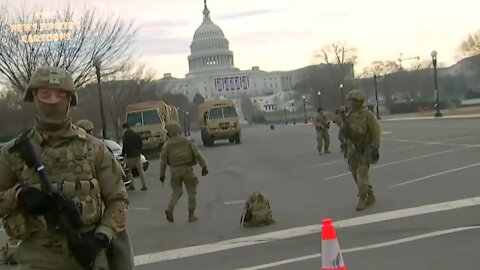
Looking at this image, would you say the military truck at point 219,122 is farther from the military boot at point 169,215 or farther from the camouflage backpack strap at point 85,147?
the camouflage backpack strap at point 85,147

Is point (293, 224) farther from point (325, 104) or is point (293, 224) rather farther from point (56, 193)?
point (325, 104)

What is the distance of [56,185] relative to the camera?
10.8ft

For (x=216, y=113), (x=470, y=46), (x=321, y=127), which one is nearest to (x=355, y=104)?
(x=321, y=127)

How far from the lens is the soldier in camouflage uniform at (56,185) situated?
3295mm

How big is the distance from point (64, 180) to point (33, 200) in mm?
215

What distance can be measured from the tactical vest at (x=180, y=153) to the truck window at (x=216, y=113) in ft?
94.1

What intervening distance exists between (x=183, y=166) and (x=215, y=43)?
148635 mm

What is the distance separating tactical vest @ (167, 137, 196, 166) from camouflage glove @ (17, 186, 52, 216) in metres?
7.65

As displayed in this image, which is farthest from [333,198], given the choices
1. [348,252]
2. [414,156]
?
[414,156]

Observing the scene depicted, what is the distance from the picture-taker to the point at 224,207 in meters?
12.6

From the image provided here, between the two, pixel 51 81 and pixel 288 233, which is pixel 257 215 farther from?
pixel 51 81

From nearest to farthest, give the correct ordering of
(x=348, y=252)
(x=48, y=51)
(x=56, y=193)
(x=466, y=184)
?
(x=56, y=193) < (x=348, y=252) < (x=466, y=184) < (x=48, y=51)

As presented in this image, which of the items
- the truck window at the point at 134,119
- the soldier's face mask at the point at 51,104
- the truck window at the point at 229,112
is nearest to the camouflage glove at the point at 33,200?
the soldier's face mask at the point at 51,104

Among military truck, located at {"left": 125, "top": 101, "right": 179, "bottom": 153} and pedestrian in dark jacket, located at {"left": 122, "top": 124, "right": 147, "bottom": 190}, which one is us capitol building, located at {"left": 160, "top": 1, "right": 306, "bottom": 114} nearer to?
military truck, located at {"left": 125, "top": 101, "right": 179, "bottom": 153}
